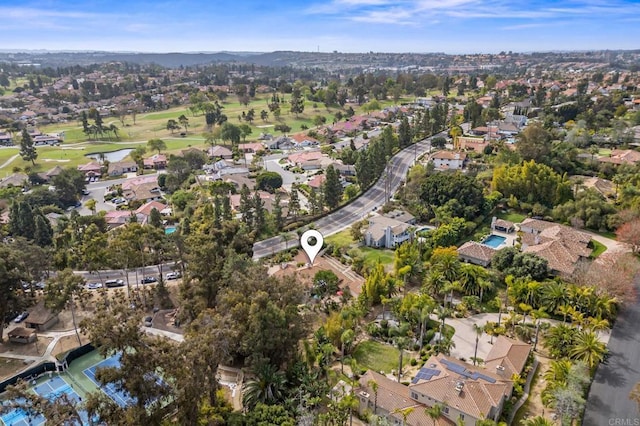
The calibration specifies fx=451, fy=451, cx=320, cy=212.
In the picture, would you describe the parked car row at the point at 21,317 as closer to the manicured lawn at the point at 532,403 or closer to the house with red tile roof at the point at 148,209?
the house with red tile roof at the point at 148,209

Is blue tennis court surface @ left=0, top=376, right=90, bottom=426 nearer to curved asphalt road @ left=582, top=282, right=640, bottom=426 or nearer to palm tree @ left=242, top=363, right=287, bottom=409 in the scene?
palm tree @ left=242, top=363, right=287, bottom=409

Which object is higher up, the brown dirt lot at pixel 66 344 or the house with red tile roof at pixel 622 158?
the house with red tile roof at pixel 622 158

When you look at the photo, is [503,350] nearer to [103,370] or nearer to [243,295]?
[243,295]

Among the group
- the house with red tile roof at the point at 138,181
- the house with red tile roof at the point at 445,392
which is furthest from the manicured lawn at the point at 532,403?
the house with red tile roof at the point at 138,181

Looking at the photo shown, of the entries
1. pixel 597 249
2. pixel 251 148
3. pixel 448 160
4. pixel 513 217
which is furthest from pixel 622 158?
pixel 251 148

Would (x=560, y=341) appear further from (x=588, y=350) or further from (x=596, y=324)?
(x=596, y=324)
